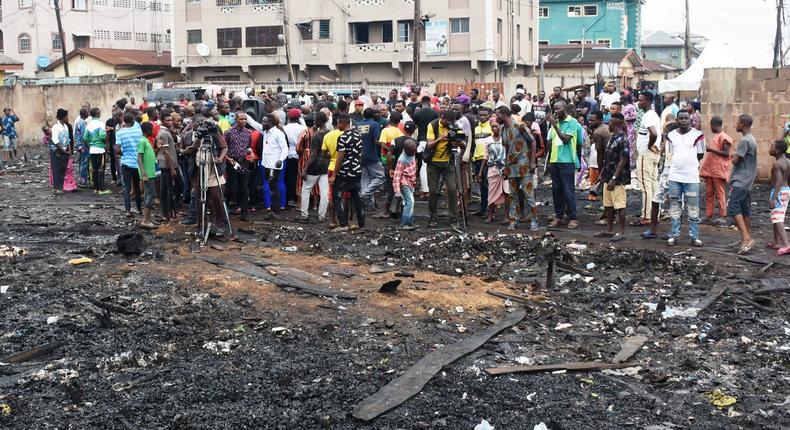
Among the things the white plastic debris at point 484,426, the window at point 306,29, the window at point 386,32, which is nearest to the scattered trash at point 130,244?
the white plastic debris at point 484,426

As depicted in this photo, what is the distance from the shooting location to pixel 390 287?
9297 millimetres

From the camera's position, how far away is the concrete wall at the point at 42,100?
112ft

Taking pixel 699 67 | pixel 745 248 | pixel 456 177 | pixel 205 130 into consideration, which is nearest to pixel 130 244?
pixel 205 130

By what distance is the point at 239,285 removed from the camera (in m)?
9.55

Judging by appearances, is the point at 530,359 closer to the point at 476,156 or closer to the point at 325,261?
the point at 325,261

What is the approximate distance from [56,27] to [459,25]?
29108 mm

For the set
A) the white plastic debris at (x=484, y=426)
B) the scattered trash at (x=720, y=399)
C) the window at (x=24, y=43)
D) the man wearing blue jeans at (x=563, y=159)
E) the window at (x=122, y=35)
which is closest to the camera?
the white plastic debris at (x=484, y=426)

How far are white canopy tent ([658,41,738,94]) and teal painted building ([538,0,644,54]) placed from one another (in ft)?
148

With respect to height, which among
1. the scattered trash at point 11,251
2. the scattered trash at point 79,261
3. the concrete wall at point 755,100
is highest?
the concrete wall at point 755,100

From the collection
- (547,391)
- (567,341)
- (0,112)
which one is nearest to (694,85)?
(567,341)

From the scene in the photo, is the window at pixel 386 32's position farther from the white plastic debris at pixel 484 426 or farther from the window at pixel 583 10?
the white plastic debris at pixel 484 426

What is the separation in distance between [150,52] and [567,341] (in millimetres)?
59143

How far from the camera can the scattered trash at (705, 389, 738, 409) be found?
6461 mm

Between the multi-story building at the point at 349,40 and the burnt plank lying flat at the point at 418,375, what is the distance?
4274 centimetres
